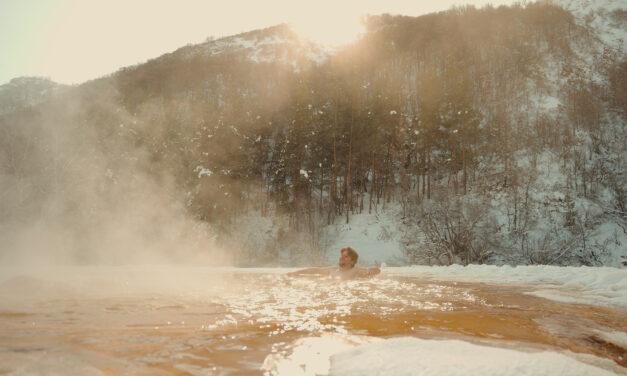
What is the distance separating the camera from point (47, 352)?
221 cm

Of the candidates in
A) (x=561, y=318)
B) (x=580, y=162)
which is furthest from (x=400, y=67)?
(x=561, y=318)

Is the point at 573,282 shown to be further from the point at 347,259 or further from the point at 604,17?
the point at 604,17

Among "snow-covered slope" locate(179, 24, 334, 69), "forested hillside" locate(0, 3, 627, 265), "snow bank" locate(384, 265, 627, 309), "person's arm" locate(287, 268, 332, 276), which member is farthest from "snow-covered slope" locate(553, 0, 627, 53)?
"person's arm" locate(287, 268, 332, 276)

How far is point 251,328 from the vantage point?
3008 millimetres

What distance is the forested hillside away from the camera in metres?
24.8

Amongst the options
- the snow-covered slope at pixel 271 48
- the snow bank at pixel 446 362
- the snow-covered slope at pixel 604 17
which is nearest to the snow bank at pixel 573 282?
the snow bank at pixel 446 362

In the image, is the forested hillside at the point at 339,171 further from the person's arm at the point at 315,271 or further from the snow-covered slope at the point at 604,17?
the person's arm at the point at 315,271

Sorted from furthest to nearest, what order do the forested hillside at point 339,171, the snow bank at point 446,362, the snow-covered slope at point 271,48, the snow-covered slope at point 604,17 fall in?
the snow-covered slope at point 271,48 < the snow-covered slope at point 604,17 < the forested hillside at point 339,171 < the snow bank at point 446,362

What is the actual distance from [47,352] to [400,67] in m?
54.4

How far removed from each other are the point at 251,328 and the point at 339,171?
28.1m

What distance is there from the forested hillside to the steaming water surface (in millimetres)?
13080

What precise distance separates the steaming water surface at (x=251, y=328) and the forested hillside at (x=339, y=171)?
42.9 ft

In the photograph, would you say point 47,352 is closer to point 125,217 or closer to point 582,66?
point 125,217

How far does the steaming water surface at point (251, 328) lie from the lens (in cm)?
205
